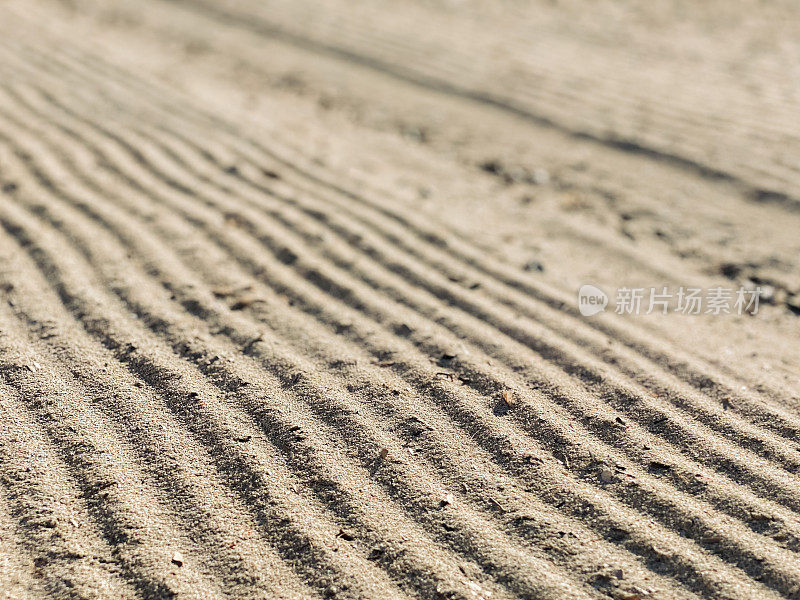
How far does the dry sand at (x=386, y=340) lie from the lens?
6.51 feet

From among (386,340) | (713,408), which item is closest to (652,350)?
(713,408)

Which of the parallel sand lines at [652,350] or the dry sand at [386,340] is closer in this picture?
the dry sand at [386,340]

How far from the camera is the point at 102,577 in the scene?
187 cm

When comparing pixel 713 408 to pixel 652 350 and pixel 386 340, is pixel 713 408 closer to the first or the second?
pixel 652 350

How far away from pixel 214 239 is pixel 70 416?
1.20 m

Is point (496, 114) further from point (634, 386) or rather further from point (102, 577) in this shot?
point (102, 577)

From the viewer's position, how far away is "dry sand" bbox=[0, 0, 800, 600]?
78.1 inches

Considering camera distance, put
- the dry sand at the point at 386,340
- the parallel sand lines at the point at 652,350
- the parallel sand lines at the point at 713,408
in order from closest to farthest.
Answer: the dry sand at the point at 386,340, the parallel sand lines at the point at 713,408, the parallel sand lines at the point at 652,350

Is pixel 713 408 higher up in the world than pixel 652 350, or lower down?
lower down

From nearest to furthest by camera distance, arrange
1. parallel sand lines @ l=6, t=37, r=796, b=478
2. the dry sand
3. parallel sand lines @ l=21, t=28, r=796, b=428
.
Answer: the dry sand, parallel sand lines @ l=6, t=37, r=796, b=478, parallel sand lines @ l=21, t=28, r=796, b=428

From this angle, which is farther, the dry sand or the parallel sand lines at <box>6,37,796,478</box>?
the parallel sand lines at <box>6,37,796,478</box>

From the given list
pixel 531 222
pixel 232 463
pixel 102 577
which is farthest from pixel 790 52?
pixel 102 577

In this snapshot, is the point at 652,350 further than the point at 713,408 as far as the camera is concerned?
Yes

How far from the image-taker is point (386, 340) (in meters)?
2.74
